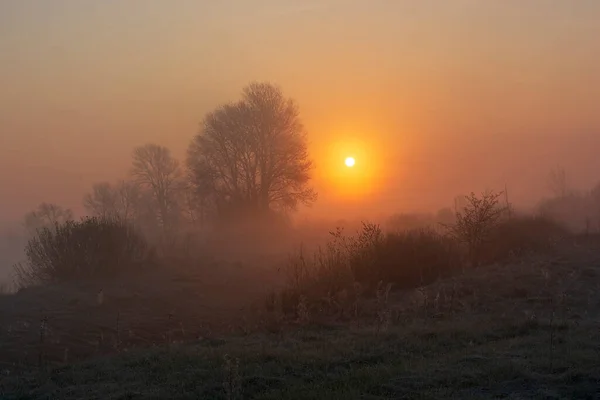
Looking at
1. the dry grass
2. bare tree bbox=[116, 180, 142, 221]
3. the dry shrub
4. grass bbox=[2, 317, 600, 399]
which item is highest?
bare tree bbox=[116, 180, 142, 221]

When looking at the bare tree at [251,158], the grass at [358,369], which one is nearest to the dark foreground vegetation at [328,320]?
the grass at [358,369]

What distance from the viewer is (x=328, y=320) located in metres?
13.2

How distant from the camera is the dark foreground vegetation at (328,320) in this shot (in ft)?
25.2

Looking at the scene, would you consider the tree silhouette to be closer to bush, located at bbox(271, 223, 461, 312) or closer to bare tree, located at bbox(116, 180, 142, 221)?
bare tree, located at bbox(116, 180, 142, 221)

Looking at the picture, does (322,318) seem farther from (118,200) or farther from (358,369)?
(118,200)

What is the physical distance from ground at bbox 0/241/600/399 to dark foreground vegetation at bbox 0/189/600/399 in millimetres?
36

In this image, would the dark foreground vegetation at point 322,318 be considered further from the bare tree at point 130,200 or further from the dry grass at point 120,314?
the bare tree at point 130,200

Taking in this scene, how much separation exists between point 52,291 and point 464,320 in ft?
41.0

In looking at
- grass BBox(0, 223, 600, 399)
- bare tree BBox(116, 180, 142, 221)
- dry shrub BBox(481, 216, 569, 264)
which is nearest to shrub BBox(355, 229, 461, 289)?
grass BBox(0, 223, 600, 399)

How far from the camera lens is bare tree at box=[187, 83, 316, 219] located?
41.7 metres

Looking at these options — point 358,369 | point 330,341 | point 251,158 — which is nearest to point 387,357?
point 358,369

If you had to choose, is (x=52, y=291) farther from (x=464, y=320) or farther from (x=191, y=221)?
(x=191, y=221)

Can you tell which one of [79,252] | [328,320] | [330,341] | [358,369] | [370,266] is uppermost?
[79,252]

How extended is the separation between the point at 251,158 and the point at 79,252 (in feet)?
67.2
